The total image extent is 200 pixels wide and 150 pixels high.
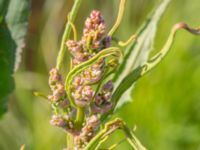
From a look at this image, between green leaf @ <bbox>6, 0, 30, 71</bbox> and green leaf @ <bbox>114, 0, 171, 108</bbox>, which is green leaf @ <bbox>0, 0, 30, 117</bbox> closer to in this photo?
green leaf @ <bbox>6, 0, 30, 71</bbox>

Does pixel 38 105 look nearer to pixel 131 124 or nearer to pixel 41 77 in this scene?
pixel 41 77

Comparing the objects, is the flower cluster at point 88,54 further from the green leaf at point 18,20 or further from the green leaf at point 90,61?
the green leaf at point 18,20

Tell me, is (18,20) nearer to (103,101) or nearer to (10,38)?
(10,38)

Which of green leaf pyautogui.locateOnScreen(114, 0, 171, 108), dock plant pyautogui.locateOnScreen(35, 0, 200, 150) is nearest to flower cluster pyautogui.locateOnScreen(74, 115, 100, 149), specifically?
dock plant pyautogui.locateOnScreen(35, 0, 200, 150)

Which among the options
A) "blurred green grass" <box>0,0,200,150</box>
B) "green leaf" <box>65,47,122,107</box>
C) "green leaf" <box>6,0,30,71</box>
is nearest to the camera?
"green leaf" <box>65,47,122,107</box>

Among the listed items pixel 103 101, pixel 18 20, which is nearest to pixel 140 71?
pixel 103 101

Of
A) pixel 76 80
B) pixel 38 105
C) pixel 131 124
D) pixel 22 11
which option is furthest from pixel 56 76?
pixel 38 105
